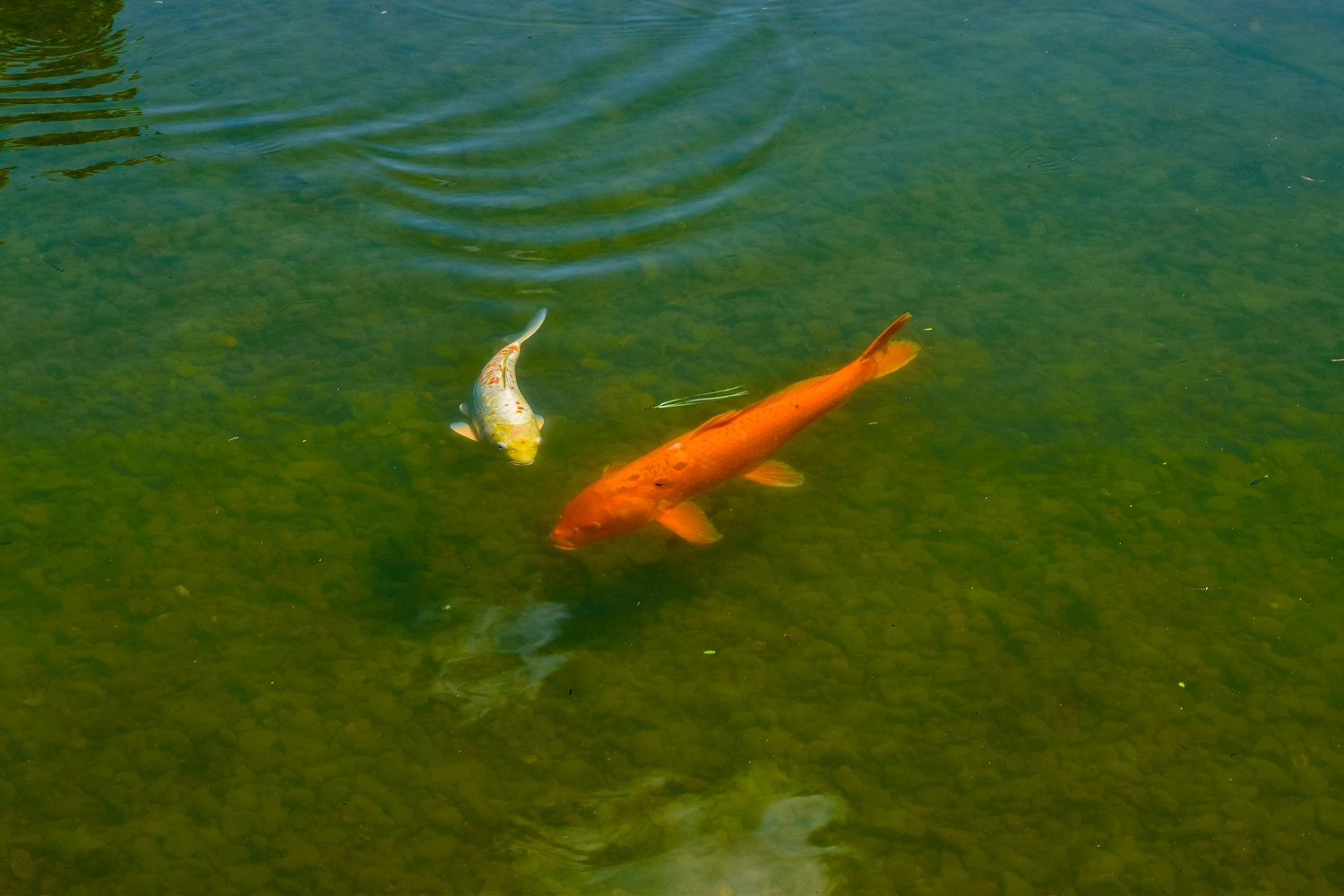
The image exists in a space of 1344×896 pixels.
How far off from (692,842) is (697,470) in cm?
131

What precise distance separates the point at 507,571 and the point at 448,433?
792 millimetres

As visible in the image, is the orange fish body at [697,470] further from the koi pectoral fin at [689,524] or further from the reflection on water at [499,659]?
the reflection on water at [499,659]

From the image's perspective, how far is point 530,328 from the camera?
16.0 feet

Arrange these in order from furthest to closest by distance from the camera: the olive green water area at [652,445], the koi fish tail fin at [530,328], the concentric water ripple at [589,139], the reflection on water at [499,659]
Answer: the concentric water ripple at [589,139]
the koi fish tail fin at [530,328]
the reflection on water at [499,659]
the olive green water area at [652,445]

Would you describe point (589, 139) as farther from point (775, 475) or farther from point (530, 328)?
point (775, 475)

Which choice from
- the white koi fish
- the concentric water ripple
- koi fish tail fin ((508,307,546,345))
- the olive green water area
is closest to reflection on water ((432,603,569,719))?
the olive green water area

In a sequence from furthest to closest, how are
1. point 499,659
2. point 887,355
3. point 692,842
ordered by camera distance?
point 887,355 < point 499,659 < point 692,842

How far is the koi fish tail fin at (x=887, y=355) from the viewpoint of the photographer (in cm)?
435

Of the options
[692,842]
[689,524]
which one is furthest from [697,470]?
[692,842]

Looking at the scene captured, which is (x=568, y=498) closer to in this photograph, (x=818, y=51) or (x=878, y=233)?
(x=878, y=233)

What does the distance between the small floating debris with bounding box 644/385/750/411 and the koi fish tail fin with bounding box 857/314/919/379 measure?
0.55 meters

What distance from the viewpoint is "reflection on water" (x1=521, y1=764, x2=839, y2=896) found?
317cm

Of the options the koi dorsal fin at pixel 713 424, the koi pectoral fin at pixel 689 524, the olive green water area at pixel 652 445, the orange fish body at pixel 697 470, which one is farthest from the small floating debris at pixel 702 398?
the koi pectoral fin at pixel 689 524

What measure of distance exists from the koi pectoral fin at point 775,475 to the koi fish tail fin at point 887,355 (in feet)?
1.93
